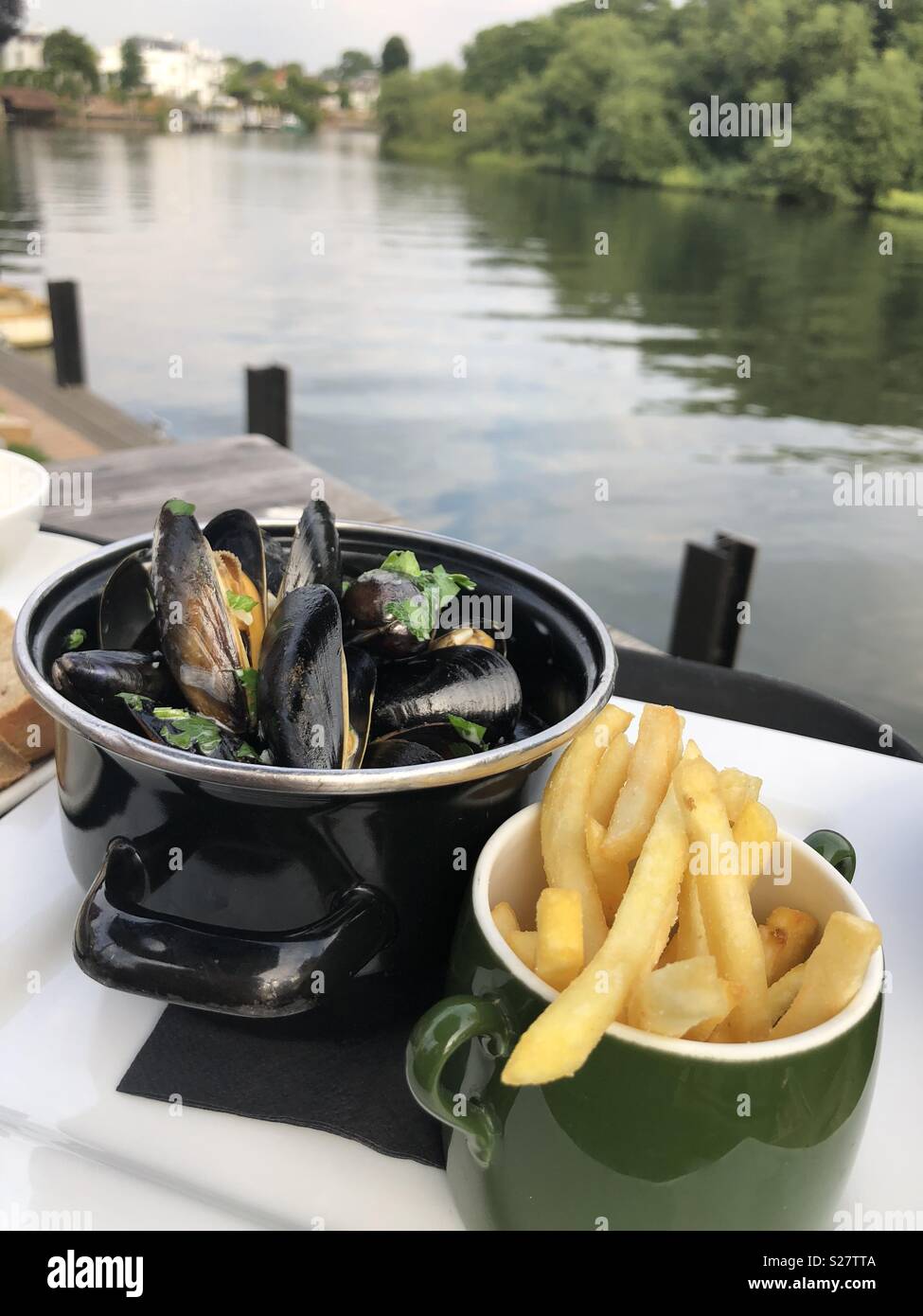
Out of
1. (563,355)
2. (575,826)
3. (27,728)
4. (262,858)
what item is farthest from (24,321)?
(575,826)

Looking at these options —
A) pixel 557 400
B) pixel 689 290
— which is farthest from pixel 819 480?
pixel 689 290

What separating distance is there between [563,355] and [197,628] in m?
23.3

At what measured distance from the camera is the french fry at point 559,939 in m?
0.65

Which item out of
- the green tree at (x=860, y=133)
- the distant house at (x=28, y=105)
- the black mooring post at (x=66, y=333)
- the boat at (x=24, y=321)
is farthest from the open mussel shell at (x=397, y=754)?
the distant house at (x=28, y=105)

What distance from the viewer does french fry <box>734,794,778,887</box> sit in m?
0.75

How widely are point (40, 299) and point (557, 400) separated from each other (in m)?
11.0

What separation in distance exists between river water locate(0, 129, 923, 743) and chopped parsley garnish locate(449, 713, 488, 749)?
27.0ft

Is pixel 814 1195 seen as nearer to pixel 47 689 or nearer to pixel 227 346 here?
pixel 47 689

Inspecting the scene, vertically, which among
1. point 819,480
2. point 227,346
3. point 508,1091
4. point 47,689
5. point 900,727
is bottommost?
point 900,727

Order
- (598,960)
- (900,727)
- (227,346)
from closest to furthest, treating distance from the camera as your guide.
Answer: (598,960), (900,727), (227,346)

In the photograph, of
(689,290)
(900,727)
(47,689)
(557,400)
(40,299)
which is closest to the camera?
(47,689)

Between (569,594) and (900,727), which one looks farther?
(900,727)

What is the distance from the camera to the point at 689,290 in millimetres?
29266
